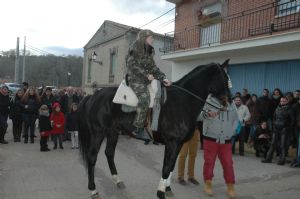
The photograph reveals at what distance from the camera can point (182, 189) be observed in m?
6.09

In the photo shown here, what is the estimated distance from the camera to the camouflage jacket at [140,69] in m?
5.37

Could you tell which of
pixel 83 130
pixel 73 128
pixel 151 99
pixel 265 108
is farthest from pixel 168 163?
pixel 73 128

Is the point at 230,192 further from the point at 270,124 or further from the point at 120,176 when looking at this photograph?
the point at 270,124

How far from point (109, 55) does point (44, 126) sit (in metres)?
16.6

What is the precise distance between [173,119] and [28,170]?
12.8ft

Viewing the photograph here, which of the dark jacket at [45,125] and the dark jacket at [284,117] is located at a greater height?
the dark jacket at [284,117]

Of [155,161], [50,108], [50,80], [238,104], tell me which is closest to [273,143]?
[238,104]

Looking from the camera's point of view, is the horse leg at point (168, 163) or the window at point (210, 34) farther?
the window at point (210, 34)

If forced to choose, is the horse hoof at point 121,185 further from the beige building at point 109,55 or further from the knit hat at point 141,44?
the beige building at point 109,55

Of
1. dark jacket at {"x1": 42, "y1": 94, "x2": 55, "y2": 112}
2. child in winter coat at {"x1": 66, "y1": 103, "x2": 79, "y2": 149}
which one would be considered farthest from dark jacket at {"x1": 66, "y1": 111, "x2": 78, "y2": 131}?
dark jacket at {"x1": 42, "y1": 94, "x2": 55, "y2": 112}

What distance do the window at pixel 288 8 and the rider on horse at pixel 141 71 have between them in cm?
716

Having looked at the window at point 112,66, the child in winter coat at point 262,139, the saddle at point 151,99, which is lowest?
the child in winter coat at point 262,139

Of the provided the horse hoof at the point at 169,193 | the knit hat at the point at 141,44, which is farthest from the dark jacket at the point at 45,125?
the knit hat at the point at 141,44

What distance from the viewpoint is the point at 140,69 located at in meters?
5.37
